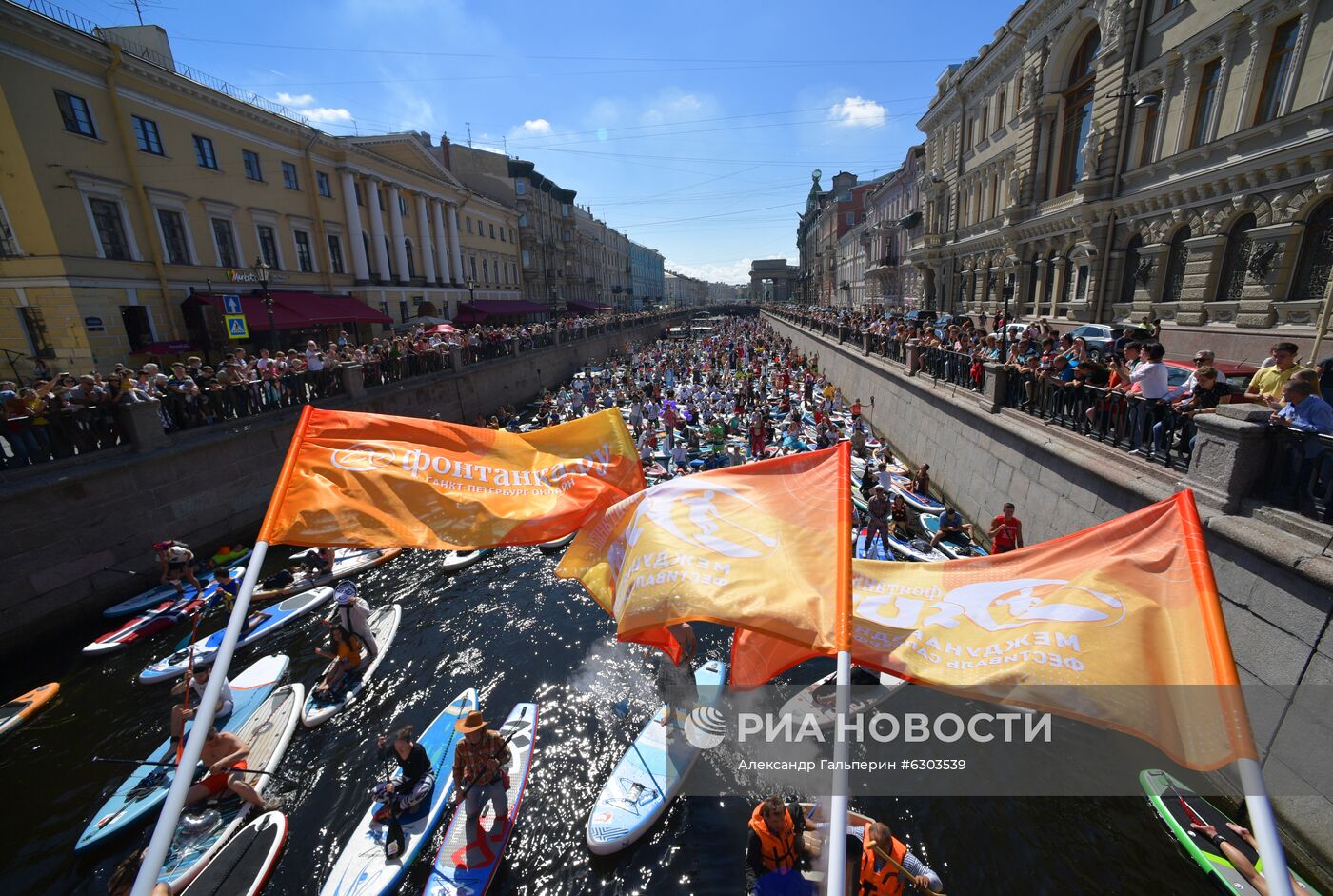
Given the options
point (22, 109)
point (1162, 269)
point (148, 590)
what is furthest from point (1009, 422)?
point (22, 109)

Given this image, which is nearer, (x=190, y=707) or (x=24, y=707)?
(x=190, y=707)

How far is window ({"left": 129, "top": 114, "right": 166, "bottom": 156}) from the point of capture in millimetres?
19828

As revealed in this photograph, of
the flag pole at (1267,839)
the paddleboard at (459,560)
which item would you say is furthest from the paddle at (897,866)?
the paddleboard at (459,560)

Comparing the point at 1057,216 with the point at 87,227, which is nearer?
the point at 87,227

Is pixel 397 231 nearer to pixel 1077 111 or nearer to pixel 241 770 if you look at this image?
pixel 241 770

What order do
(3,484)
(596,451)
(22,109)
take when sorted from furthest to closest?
(22,109) → (3,484) → (596,451)

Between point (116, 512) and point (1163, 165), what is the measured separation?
29.9 m

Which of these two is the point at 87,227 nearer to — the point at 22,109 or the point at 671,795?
the point at 22,109

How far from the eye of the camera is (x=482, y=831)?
641 cm

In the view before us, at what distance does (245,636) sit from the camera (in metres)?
10.5

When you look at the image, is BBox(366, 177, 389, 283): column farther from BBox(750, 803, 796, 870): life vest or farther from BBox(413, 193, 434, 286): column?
BBox(750, 803, 796, 870): life vest

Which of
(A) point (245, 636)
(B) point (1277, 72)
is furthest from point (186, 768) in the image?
(B) point (1277, 72)

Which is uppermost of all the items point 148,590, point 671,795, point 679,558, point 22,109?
point 22,109

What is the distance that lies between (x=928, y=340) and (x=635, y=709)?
15308 millimetres
